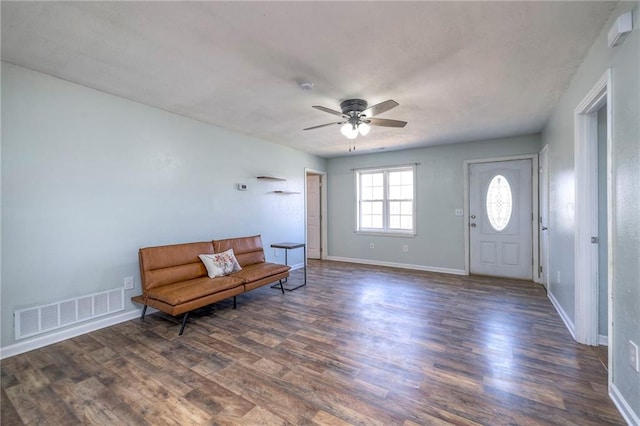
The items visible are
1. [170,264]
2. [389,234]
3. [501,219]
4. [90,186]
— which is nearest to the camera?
[90,186]

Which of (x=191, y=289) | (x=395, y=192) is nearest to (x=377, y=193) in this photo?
(x=395, y=192)

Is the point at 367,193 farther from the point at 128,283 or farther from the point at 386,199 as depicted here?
the point at 128,283

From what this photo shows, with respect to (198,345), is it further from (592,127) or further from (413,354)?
(592,127)

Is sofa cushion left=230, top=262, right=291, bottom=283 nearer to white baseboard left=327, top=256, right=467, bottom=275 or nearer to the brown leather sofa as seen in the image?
the brown leather sofa

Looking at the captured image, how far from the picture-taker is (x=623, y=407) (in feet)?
5.33

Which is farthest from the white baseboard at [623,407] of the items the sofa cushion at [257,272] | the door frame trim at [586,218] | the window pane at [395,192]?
the window pane at [395,192]

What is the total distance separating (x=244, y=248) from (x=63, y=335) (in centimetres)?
213

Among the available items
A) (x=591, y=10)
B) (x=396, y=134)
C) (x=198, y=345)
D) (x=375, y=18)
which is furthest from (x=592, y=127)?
(x=198, y=345)

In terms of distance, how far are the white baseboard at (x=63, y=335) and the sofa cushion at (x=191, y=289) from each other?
1.67 ft

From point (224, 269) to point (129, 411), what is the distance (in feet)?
6.15

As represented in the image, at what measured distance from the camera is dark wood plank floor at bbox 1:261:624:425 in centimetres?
168

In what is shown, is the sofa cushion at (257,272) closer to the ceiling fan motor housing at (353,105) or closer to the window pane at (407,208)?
the ceiling fan motor housing at (353,105)

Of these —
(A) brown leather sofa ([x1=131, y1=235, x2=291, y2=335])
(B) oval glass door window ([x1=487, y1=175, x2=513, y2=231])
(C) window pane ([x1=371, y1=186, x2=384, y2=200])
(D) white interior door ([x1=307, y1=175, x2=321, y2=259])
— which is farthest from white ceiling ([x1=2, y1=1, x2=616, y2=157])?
(D) white interior door ([x1=307, y1=175, x2=321, y2=259])

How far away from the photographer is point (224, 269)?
3.51 m
